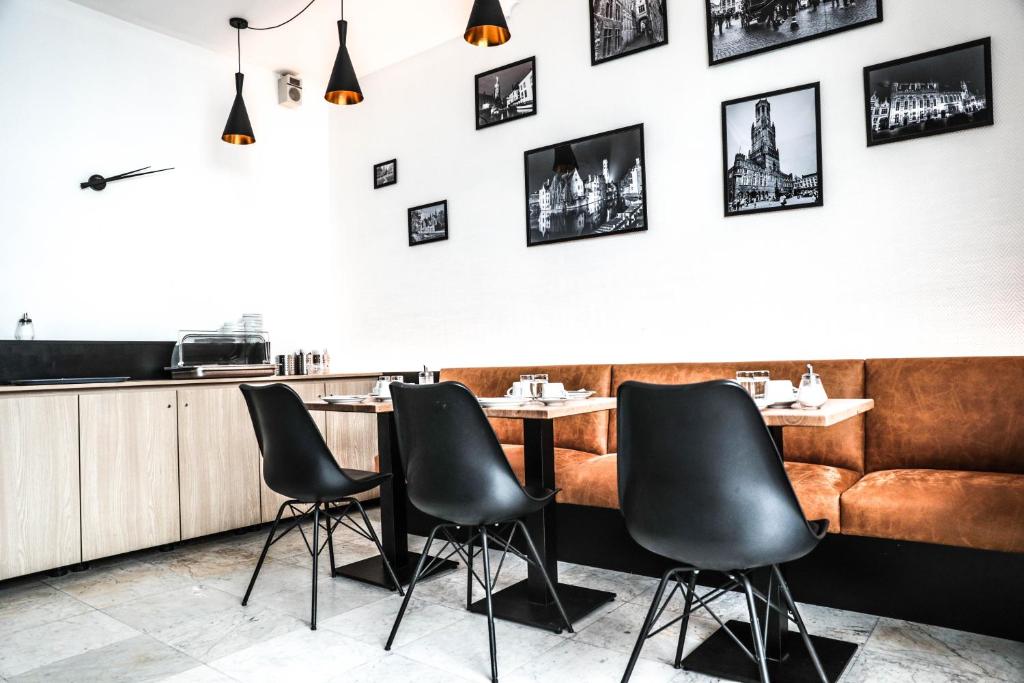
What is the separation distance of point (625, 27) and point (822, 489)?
2752mm

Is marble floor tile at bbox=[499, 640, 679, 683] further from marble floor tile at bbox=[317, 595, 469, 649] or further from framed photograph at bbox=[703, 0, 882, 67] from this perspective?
framed photograph at bbox=[703, 0, 882, 67]

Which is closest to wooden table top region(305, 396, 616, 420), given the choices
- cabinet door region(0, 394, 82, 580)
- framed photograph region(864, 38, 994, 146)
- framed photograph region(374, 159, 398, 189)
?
cabinet door region(0, 394, 82, 580)

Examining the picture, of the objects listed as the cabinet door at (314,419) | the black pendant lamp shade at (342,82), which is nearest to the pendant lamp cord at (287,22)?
the black pendant lamp shade at (342,82)

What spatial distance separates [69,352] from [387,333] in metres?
2.02

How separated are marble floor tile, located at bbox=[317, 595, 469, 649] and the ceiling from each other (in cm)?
355

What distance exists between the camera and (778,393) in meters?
2.26

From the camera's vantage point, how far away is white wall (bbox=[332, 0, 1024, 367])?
9.73 feet

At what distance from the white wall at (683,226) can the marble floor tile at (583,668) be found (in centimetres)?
181

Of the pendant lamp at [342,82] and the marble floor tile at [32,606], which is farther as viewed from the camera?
the pendant lamp at [342,82]

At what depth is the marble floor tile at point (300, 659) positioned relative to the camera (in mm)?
2188

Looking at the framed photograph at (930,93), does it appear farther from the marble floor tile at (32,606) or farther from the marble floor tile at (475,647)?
the marble floor tile at (32,606)

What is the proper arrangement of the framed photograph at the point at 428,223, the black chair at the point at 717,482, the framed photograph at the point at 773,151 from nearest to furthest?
1. the black chair at the point at 717,482
2. the framed photograph at the point at 773,151
3. the framed photograph at the point at 428,223

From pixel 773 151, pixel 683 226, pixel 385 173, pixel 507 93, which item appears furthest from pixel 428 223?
pixel 773 151

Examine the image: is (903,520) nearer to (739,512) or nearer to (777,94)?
(739,512)
